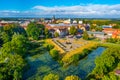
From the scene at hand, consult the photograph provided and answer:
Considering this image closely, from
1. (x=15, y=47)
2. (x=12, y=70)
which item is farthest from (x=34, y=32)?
(x=12, y=70)

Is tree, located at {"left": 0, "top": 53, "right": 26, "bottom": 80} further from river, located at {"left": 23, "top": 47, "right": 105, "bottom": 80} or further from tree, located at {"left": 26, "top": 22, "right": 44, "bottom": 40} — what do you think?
tree, located at {"left": 26, "top": 22, "right": 44, "bottom": 40}

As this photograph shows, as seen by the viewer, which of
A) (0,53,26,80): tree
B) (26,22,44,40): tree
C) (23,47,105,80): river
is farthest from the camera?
(26,22,44,40): tree

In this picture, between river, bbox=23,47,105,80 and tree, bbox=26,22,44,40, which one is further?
tree, bbox=26,22,44,40

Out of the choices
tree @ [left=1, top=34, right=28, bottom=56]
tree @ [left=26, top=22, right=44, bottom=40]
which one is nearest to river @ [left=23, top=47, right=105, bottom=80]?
tree @ [left=1, top=34, right=28, bottom=56]

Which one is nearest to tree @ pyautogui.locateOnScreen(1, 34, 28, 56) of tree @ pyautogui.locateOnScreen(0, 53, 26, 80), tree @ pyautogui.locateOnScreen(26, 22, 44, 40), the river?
the river

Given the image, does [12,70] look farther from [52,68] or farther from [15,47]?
[15,47]

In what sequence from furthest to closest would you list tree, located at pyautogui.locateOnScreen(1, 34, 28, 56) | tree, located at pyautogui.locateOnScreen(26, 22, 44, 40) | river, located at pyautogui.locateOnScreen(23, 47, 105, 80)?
tree, located at pyautogui.locateOnScreen(26, 22, 44, 40), tree, located at pyautogui.locateOnScreen(1, 34, 28, 56), river, located at pyautogui.locateOnScreen(23, 47, 105, 80)

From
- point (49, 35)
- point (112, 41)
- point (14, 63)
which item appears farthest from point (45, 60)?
point (49, 35)

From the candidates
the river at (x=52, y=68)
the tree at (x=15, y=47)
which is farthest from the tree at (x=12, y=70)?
the tree at (x=15, y=47)

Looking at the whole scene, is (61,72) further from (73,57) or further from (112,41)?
(112,41)

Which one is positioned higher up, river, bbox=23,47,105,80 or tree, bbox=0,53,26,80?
tree, bbox=0,53,26,80
